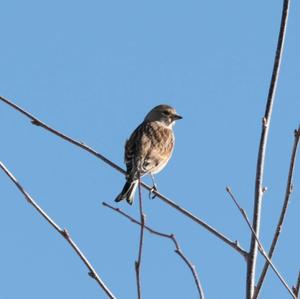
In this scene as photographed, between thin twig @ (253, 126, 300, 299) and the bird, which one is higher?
the bird

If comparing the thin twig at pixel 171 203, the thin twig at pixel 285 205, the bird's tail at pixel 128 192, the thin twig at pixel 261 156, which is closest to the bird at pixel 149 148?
the bird's tail at pixel 128 192

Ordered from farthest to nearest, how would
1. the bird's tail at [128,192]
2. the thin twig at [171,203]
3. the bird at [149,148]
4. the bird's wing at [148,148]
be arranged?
the bird's wing at [148,148], the bird at [149,148], the bird's tail at [128,192], the thin twig at [171,203]

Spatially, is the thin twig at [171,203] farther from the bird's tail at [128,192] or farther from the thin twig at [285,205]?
the bird's tail at [128,192]

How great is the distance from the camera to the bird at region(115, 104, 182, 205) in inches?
305

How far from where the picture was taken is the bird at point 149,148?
7.75 m

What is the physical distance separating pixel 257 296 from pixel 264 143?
71 cm

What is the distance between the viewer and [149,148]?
8969mm

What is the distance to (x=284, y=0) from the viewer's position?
132 inches

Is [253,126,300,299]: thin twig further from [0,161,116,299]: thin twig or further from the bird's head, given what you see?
the bird's head

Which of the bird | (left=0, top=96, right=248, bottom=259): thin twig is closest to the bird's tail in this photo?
the bird

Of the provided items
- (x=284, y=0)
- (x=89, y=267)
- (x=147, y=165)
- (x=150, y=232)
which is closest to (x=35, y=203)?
(x=89, y=267)

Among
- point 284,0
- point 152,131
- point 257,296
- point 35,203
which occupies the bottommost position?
point 257,296

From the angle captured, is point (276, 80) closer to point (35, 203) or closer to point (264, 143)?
point (264, 143)

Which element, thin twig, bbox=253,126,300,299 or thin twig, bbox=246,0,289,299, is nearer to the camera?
thin twig, bbox=253,126,300,299
